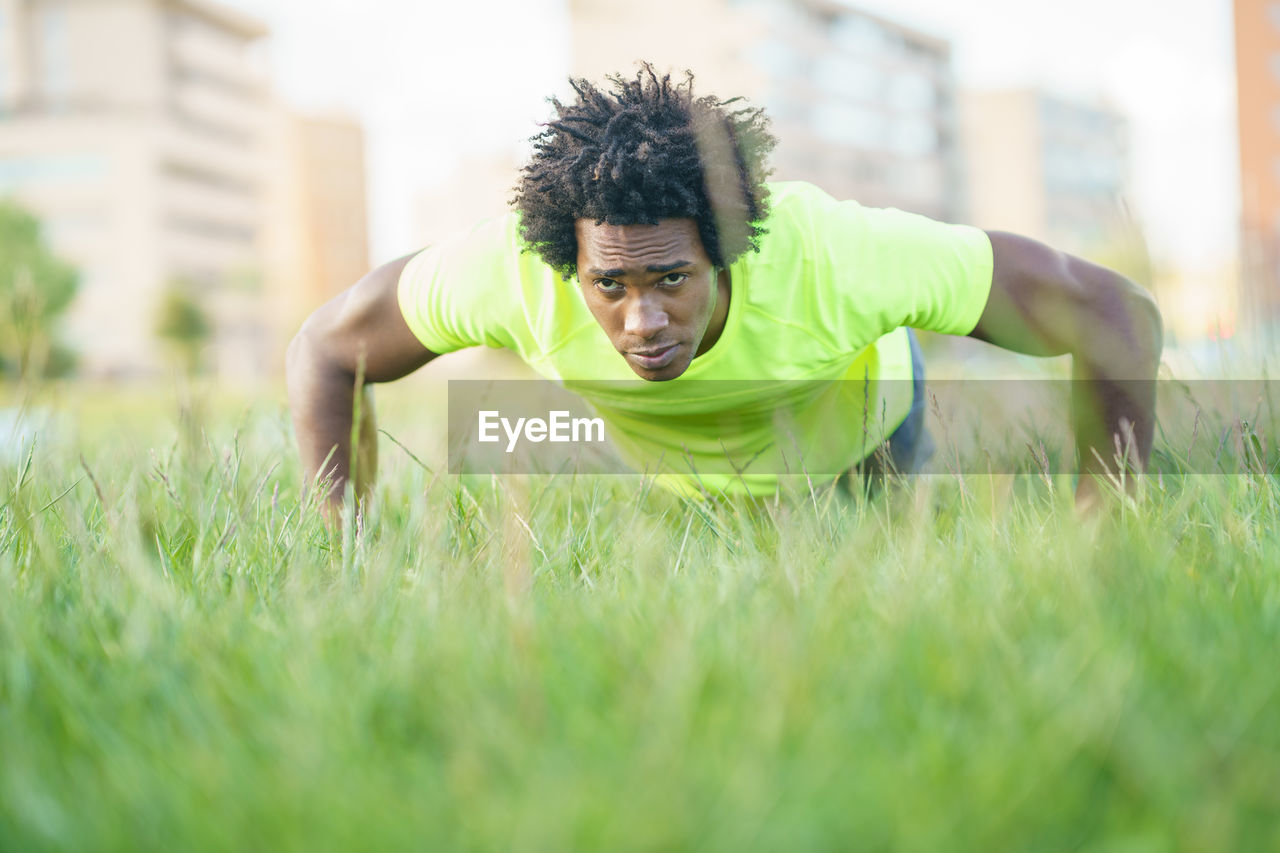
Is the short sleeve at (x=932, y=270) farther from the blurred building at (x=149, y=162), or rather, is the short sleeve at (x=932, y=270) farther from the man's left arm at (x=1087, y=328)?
the blurred building at (x=149, y=162)

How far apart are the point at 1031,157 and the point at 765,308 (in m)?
80.2

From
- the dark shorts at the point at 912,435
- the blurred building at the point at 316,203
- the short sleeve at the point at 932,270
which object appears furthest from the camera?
the blurred building at the point at 316,203

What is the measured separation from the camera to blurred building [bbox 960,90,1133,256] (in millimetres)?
70375

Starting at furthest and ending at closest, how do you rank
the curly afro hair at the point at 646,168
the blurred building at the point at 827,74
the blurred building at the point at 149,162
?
the blurred building at the point at 149,162
the blurred building at the point at 827,74
the curly afro hair at the point at 646,168

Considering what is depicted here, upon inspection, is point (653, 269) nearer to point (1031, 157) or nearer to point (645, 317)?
point (645, 317)

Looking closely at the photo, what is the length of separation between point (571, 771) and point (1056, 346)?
1.85m

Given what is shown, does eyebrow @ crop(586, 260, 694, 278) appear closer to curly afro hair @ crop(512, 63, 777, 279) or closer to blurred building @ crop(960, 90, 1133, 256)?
curly afro hair @ crop(512, 63, 777, 279)

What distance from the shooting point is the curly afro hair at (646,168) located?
207cm

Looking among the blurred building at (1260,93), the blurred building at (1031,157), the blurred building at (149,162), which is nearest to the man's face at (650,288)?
the blurred building at (1260,93)

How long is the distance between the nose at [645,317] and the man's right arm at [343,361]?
640 millimetres

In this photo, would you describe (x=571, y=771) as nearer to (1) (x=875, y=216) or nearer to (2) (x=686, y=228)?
(2) (x=686, y=228)

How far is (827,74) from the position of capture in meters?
58.6

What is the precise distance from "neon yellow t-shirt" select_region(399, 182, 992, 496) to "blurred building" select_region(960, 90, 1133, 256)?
6943cm

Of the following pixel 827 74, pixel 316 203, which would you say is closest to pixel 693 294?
pixel 827 74
